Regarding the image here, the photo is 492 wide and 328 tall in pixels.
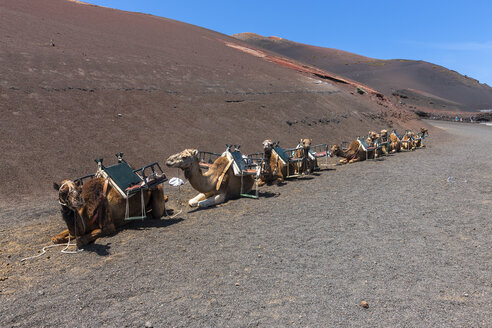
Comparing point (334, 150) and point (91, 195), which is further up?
point (334, 150)

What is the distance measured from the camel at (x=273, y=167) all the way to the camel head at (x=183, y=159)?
12.5 ft

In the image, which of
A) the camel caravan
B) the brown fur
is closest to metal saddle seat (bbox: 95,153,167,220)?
the camel caravan

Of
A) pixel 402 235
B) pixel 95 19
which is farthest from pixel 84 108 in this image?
pixel 95 19

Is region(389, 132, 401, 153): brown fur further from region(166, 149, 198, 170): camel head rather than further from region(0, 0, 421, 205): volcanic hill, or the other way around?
region(166, 149, 198, 170): camel head

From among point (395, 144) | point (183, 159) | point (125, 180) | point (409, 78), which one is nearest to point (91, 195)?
point (125, 180)

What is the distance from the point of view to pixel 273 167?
12.6 m

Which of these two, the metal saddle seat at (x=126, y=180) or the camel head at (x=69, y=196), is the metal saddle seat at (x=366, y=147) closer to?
the metal saddle seat at (x=126, y=180)

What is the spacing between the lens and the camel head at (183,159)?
7.83 m

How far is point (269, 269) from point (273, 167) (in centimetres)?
746

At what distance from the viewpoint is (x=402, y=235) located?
6602mm

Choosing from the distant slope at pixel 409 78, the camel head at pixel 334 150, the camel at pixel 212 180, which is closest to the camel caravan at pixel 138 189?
the camel at pixel 212 180

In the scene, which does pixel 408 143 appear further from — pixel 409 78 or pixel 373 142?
pixel 409 78

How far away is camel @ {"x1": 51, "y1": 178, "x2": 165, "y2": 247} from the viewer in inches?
231

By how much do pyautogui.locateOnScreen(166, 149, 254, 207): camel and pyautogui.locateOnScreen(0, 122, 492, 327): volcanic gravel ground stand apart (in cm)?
60
